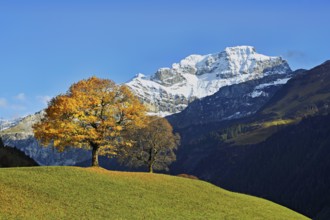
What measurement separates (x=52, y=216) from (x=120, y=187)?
17656mm

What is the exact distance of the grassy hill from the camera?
57188 mm

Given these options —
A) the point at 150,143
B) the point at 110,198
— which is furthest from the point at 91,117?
the point at 150,143

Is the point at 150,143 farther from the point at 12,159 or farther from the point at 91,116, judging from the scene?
the point at 12,159

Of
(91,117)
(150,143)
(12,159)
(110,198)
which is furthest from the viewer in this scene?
(12,159)

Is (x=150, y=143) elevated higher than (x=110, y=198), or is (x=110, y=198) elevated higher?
(x=150, y=143)

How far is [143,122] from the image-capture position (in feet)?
283

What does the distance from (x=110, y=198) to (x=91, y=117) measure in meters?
18.6

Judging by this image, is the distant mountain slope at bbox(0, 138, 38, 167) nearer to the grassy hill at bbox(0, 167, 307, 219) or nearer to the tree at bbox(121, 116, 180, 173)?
the tree at bbox(121, 116, 180, 173)

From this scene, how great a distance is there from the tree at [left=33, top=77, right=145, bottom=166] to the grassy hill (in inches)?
206

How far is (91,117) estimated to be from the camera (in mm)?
79000

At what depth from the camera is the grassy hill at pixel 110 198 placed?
188 feet

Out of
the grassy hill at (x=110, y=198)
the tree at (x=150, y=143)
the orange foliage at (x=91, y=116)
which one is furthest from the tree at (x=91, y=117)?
the tree at (x=150, y=143)

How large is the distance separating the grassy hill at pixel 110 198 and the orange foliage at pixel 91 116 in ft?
17.4

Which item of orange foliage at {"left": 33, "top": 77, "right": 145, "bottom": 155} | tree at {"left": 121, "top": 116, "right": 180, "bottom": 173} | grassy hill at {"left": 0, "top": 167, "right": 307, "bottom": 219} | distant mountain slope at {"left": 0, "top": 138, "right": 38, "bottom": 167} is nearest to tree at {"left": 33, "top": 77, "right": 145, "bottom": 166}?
orange foliage at {"left": 33, "top": 77, "right": 145, "bottom": 155}
